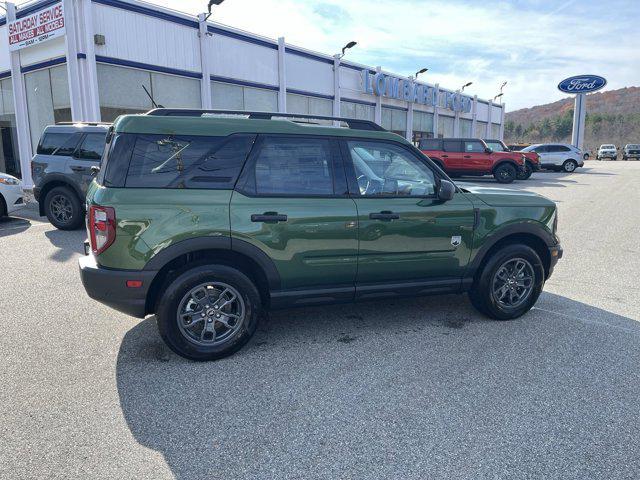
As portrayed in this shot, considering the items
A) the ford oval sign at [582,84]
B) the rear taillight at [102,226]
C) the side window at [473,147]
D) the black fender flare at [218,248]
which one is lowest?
the black fender flare at [218,248]

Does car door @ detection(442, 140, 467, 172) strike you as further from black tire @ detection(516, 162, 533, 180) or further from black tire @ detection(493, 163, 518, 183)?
black tire @ detection(516, 162, 533, 180)

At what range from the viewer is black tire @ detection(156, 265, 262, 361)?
139 inches

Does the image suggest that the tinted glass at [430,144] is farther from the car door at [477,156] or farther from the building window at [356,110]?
the building window at [356,110]

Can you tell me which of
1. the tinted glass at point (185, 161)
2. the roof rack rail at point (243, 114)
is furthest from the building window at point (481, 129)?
the tinted glass at point (185, 161)

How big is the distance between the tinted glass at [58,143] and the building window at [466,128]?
33.8m

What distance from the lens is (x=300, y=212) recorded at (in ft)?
12.3

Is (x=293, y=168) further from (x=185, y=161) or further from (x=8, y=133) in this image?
(x=8, y=133)

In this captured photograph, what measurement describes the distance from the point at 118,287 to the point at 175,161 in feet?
3.38

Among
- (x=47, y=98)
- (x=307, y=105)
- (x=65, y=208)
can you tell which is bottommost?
(x=65, y=208)

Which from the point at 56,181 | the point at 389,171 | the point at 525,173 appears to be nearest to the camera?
the point at 389,171

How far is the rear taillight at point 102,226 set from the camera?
133 inches

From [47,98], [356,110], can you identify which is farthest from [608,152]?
[47,98]

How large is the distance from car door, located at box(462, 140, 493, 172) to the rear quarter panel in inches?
723

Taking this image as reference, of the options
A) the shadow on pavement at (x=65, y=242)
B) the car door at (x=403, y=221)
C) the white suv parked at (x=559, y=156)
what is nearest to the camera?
the car door at (x=403, y=221)
